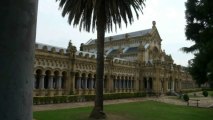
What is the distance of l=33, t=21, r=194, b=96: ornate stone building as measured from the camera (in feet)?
136

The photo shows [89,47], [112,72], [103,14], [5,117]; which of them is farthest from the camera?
[89,47]

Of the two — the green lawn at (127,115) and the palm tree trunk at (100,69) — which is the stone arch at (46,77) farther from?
the palm tree trunk at (100,69)

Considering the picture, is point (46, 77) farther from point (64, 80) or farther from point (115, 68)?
point (115, 68)

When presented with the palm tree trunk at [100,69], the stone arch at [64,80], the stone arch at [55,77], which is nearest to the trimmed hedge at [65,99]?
the stone arch at [64,80]

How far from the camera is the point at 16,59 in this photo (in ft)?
6.04

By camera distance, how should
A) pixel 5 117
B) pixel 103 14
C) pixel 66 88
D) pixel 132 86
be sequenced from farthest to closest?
1. pixel 132 86
2. pixel 66 88
3. pixel 103 14
4. pixel 5 117

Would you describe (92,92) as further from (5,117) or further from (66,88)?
(5,117)

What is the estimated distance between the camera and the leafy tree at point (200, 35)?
60.0 ft

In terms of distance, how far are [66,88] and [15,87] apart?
4363cm

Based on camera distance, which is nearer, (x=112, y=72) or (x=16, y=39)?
(x=16, y=39)

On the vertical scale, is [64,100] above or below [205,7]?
below

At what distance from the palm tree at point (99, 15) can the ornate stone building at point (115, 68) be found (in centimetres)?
897

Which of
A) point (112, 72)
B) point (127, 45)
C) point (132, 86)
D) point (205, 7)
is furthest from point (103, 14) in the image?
point (127, 45)

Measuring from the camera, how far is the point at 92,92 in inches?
1984
